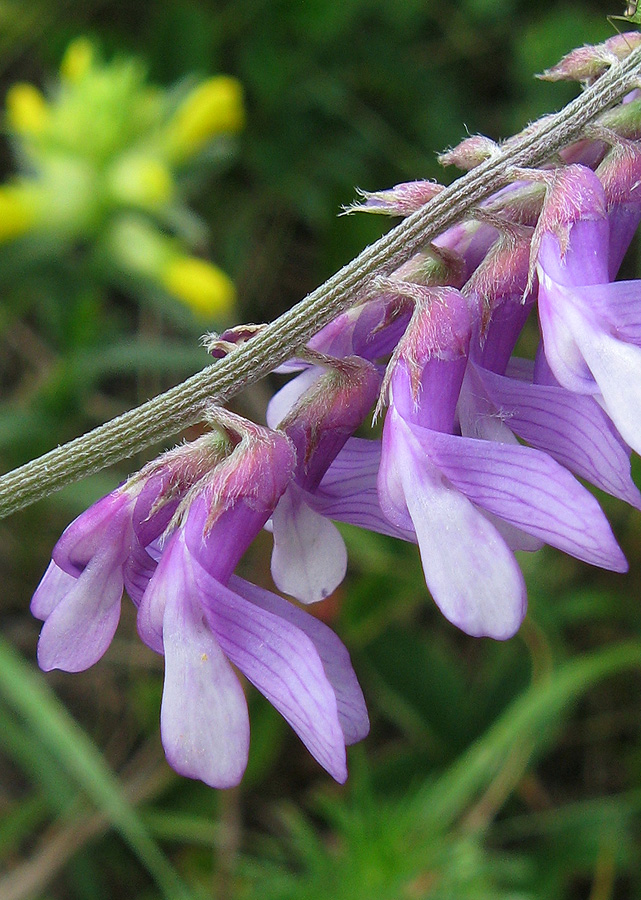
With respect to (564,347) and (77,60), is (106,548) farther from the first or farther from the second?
(77,60)

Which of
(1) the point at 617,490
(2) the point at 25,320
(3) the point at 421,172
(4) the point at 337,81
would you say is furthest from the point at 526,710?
(2) the point at 25,320

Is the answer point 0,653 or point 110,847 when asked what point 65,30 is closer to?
point 0,653

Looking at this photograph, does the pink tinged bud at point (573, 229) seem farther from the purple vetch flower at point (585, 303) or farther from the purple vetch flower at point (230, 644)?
the purple vetch flower at point (230, 644)

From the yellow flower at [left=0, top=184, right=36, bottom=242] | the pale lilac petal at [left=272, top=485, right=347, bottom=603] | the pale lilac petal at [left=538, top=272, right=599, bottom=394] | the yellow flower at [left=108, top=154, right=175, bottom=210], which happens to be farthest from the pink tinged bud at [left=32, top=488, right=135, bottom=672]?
the yellow flower at [left=0, top=184, right=36, bottom=242]

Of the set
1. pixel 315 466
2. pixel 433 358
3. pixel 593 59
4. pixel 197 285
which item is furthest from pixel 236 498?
pixel 197 285

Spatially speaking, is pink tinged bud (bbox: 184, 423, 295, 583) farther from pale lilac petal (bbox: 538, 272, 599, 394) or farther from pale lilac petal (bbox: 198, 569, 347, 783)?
pale lilac petal (bbox: 538, 272, 599, 394)

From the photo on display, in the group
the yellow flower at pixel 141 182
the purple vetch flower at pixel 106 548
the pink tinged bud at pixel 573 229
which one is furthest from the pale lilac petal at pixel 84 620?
the yellow flower at pixel 141 182

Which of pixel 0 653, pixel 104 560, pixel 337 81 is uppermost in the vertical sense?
pixel 337 81

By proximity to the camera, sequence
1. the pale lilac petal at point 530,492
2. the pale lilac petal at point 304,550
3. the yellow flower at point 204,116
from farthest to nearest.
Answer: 1. the yellow flower at point 204,116
2. the pale lilac petal at point 304,550
3. the pale lilac petal at point 530,492
